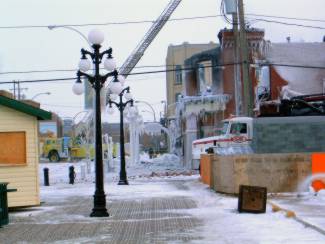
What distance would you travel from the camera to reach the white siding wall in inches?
683

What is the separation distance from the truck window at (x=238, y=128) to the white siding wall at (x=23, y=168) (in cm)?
1462

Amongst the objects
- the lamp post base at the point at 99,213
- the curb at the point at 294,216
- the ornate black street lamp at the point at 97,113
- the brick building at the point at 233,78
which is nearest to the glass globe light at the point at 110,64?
the ornate black street lamp at the point at 97,113

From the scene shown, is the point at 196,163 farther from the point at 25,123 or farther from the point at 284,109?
the point at 25,123

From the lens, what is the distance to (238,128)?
30672 mm

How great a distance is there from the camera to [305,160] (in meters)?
19.3

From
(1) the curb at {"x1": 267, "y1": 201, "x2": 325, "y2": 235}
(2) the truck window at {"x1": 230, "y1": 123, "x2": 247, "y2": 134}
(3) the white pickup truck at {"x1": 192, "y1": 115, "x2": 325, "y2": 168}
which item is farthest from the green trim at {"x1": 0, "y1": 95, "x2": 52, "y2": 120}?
(2) the truck window at {"x1": 230, "y1": 123, "x2": 247, "y2": 134}

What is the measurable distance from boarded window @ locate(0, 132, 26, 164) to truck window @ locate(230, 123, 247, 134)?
1486 cm

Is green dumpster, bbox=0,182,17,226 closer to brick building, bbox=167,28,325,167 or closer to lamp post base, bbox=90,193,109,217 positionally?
lamp post base, bbox=90,193,109,217

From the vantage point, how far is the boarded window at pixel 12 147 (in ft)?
56.7

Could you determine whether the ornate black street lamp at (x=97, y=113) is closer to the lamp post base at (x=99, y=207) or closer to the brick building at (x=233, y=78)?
the lamp post base at (x=99, y=207)

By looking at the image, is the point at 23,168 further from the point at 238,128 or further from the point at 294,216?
the point at 238,128

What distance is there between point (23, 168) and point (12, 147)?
664mm

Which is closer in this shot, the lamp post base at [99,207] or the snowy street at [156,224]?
the snowy street at [156,224]

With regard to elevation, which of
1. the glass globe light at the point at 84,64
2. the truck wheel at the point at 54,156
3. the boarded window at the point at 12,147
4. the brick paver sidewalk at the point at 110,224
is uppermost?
the glass globe light at the point at 84,64
